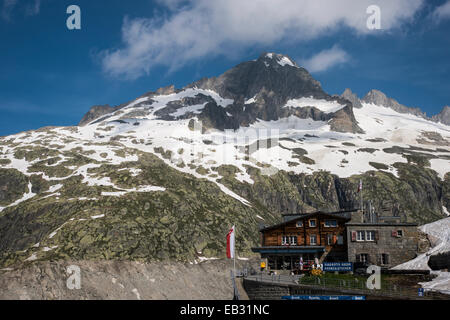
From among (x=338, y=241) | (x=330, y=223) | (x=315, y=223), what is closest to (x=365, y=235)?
(x=338, y=241)

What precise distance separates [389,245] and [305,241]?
14.3 meters

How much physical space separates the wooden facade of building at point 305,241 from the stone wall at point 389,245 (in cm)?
459

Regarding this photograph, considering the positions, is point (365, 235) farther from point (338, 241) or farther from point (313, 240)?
point (313, 240)

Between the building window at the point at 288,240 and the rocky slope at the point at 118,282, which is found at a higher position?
the building window at the point at 288,240

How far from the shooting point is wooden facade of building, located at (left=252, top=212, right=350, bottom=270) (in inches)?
2574

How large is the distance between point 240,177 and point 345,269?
13920cm

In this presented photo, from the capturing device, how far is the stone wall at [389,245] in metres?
57.0

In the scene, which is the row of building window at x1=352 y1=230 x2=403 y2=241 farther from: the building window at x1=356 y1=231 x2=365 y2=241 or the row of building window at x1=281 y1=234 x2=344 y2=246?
the row of building window at x1=281 y1=234 x2=344 y2=246

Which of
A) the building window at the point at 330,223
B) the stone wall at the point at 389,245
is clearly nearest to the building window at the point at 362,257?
the stone wall at the point at 389,245

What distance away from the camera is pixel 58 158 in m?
183

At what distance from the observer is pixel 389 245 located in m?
57.8

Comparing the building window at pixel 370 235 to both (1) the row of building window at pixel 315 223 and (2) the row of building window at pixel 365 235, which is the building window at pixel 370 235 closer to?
(2) the row of building window at pixel 365 235

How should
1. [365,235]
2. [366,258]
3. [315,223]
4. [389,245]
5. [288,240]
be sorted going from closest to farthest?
[389,245], [366,258], [365,235], [315,223], [288,240]

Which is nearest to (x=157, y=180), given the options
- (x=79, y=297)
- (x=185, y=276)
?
(x=185, y=276)
